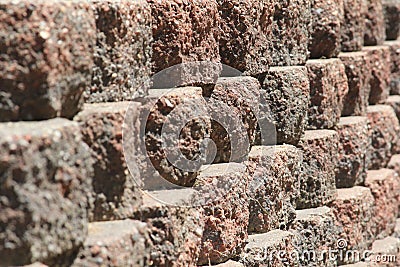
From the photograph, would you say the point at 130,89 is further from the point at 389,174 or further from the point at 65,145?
the point at 389,174

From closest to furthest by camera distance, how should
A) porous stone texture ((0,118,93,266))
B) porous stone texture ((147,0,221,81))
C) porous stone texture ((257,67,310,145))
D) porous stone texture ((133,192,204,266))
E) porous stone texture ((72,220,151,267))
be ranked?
porous stone texture ((0,118,93,266)) → porous stone texture ((72,220,151,267)) → porous stone texture ((133,192,204,266)) → porous stone texture ((147,0,221,81)) → porous stone texture ((257,67,310,145))

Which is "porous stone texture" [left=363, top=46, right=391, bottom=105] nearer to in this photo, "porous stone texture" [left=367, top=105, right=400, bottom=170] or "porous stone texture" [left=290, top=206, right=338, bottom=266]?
"porous stone texture" [left=367, top=105, right=400, bottom=170]

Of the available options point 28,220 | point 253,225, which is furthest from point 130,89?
point 253,225

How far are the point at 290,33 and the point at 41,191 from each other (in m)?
1.76

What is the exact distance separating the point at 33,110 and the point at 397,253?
3061 millimetres

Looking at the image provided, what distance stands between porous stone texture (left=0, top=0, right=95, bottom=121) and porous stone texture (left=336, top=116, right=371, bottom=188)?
2230 mm

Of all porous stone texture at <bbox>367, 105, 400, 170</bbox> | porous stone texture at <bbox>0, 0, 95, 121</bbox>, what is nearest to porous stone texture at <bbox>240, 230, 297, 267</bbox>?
porous stone texture at <bbox>0, 0, 95, 121</bbox>

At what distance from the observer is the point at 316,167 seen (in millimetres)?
3654

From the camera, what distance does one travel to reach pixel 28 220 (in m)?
1.79

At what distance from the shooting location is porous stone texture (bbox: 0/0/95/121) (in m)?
1.82

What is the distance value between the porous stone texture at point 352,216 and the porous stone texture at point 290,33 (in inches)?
31.0

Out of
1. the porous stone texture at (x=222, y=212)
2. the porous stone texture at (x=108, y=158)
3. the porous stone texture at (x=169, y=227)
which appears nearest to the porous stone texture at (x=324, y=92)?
the porous stone texture at (x=222, y=212)

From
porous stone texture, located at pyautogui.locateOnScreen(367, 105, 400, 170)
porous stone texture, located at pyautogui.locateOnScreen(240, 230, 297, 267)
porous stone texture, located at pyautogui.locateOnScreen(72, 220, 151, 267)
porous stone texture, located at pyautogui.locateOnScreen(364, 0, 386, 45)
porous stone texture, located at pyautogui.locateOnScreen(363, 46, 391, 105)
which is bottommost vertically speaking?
porous stone texture, located at pyautogui.locateOnScreen(240, 230, 297, 267)

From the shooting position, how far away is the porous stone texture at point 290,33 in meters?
3.25
